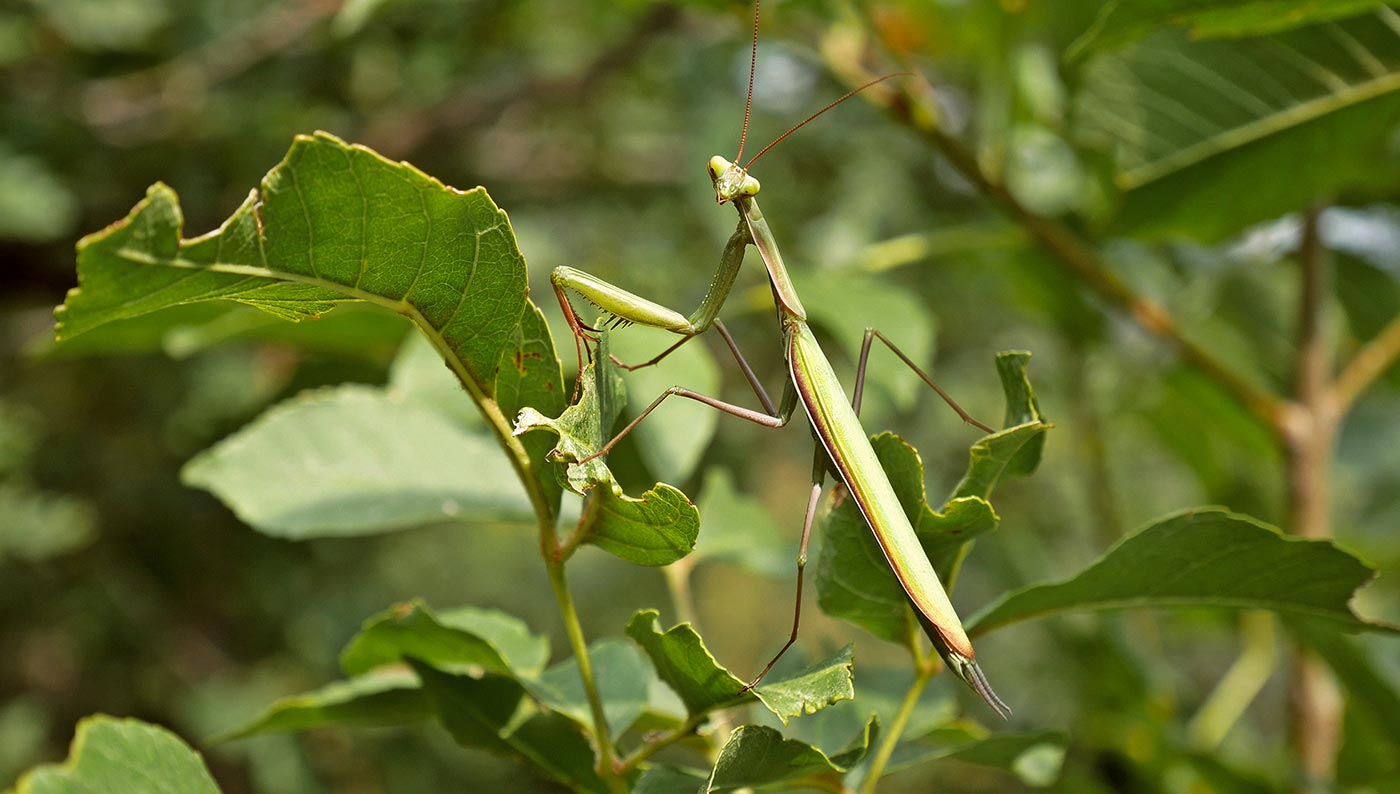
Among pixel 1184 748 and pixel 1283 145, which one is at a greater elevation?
pixel 1283 145

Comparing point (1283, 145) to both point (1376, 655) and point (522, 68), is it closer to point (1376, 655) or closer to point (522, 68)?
point (1376, 655)

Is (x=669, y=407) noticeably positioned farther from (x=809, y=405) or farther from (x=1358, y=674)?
(x=1358, y=674)

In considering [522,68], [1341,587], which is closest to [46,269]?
[522,68]

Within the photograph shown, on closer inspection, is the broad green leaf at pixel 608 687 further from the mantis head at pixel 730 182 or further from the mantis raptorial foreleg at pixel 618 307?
the mantis head at pixel 730 182

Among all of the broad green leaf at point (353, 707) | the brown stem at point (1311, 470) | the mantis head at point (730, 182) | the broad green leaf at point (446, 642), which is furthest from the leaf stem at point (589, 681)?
the brown stem at point (1311, 470)

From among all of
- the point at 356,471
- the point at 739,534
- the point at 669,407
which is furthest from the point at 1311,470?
the point at 356,471

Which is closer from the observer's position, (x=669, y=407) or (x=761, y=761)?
(x=761, y=761)
